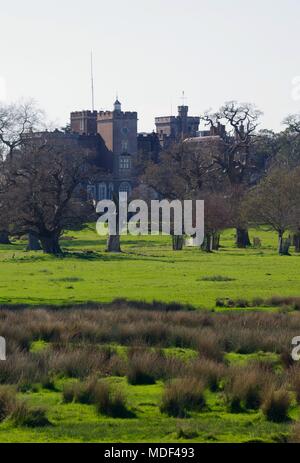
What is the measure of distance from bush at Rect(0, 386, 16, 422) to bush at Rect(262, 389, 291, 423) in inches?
158

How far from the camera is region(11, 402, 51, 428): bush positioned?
59.0 feet

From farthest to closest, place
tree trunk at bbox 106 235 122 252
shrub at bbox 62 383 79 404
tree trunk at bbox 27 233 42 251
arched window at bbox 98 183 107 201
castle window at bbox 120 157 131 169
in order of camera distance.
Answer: castle window at bbox 120 157 131 169 → arched window at bbox 98 183 107 201 → tree trunk at bbox 27 233 42 251 → tree trunk at bbox 106 235 122 252 → shrub at bbox 62 383 79 404

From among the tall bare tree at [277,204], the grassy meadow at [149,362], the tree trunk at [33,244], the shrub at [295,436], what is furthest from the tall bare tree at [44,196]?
the shrub at [295,436]

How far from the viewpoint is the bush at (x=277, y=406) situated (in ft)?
60.7

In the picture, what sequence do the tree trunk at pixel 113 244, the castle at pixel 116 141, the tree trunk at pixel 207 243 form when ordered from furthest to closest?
the castle at pixel 116 141 < the tree trunk at pixel 207 243 < the tree trunk at pixel 113 244

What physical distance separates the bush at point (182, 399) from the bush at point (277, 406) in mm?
1124

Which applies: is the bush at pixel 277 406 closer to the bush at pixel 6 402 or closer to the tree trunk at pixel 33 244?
the bush at pixel 6 402

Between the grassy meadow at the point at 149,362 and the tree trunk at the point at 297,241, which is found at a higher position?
the tree trunk at the point at 297,241

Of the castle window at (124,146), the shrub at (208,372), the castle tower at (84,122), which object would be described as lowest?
the shrub at (208,372)

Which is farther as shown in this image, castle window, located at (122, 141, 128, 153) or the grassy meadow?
castle window, located at (122, 141, 128, 153)

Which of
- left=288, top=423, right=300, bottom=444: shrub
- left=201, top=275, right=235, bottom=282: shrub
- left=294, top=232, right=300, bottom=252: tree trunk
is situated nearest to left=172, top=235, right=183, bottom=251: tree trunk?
left=294, top=232, right=300, bottom=252: tree trunk

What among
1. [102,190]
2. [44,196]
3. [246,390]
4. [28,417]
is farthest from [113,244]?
[102,190]

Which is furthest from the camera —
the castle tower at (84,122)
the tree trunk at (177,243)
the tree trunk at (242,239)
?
the castle tower at (84,122)

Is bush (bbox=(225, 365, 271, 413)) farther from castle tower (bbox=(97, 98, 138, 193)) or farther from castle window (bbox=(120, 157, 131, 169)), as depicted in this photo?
castle window (bbox=(120, 157, 131, 169))
